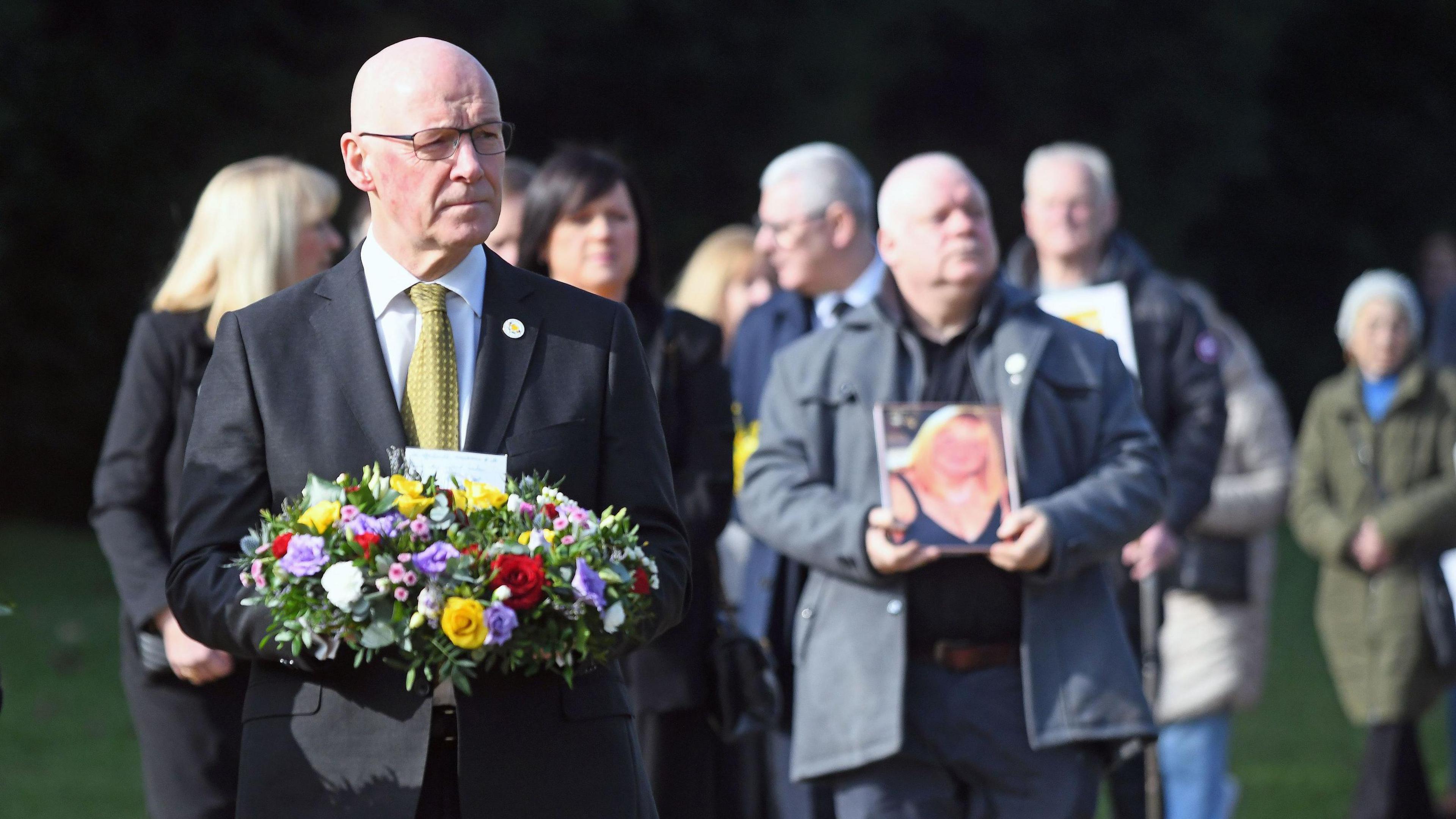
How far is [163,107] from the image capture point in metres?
17.3

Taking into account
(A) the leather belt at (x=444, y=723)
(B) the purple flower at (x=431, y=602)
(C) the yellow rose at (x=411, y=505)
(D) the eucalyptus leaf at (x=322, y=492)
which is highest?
(D) the eucalyptus leaf at (x=322, y=492)

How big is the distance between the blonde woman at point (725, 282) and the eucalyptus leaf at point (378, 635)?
5.16m

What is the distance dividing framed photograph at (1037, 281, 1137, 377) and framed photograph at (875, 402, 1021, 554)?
5.23 ft

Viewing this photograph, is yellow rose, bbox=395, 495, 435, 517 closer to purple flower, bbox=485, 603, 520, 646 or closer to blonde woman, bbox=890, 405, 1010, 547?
purple flower, bbox=485, 603, 520, 646

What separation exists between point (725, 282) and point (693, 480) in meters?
3.05

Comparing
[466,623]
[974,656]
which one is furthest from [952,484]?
[466,623]

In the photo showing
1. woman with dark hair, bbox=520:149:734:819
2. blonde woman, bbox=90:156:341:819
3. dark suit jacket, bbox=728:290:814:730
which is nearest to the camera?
blonde woman, bbox=90:156:341:819

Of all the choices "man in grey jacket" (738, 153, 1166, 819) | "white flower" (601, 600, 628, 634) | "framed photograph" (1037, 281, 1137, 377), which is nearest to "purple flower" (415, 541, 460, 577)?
"white flower" (601, 600, 628, 634)

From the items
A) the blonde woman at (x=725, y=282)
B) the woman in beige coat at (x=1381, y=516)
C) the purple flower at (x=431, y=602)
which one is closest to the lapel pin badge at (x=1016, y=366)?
the purple flower at (x=431, y=602)

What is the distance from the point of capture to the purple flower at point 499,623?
3084 mm

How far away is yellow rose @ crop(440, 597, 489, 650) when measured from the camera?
3.08 meters

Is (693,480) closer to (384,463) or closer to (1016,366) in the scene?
(1016,366)

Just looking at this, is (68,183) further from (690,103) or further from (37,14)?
(690,103)

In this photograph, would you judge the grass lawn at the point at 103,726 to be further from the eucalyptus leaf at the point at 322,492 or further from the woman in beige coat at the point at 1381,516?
the eucalyptus leaf at the point at 322,492
